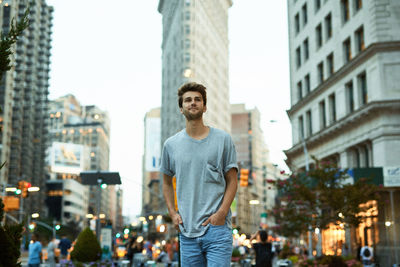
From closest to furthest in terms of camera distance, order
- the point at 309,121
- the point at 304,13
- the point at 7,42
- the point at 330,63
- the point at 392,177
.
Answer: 1. the point at 7,42
2. the point at 392,177
3. the point at 330,63
4. the point at 309,121
5. the point at 304,13

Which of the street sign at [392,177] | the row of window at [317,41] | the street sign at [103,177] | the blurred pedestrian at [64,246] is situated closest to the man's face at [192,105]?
the blurred pedestrian at [64,246]

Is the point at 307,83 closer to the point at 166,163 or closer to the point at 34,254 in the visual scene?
the point at 34,254

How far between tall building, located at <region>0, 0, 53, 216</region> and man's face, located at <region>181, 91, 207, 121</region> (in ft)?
340

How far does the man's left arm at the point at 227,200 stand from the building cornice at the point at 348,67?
36.0 meters

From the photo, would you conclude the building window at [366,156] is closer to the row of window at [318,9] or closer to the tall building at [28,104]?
the row of window at [318,9]

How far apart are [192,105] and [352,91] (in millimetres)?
40422

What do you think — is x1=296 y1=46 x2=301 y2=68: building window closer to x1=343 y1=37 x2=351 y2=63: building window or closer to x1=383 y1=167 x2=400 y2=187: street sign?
x1=343 y1=37 x2=351 y2=63: building window

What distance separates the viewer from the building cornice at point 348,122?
37.1m

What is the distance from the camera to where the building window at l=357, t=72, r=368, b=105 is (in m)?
41.0

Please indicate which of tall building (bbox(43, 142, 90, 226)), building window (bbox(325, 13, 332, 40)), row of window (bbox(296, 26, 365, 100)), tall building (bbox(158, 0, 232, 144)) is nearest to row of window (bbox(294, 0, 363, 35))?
building window (bbox(325, 13, 332, 40))

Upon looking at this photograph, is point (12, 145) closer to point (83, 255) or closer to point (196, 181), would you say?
point (83, 255)

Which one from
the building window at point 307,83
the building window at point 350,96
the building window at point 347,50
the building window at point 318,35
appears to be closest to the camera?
the building window at point 350,96

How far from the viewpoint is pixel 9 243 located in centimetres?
600

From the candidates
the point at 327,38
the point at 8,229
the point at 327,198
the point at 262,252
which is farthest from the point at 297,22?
the point at 8,229
